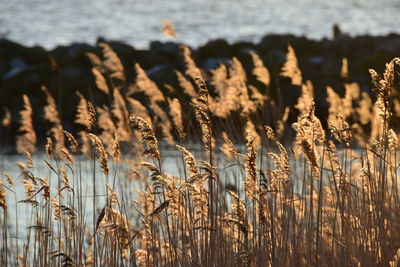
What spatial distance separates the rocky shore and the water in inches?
301

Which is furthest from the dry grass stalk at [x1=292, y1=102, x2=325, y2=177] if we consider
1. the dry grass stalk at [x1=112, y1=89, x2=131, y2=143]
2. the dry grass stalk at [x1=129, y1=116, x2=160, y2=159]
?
the dry grass stalk at [x1=112, y1=89, x2=131, y2=143]

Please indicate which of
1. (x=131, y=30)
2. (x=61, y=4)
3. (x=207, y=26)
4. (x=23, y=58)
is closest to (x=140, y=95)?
(x=23, y=58)

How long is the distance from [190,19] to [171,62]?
2060cm

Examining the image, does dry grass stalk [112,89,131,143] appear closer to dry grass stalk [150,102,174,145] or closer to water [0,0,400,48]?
dry grass stalk [150,102,174,145]

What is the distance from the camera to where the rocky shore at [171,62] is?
16500 mm

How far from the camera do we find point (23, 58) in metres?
19.5

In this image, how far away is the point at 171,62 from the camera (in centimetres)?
1898

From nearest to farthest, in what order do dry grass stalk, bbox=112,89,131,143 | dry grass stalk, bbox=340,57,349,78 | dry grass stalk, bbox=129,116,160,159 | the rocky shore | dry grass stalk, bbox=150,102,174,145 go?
1. dry grass stalk, bbox=129,116,160,159
2. dry grass stalk, bbox=340,57,349,78
3. dry grass stalk, bbox=150,102,174,145
4. dry grass stalk, bbox=112,89,131,143
5. the rocky shore

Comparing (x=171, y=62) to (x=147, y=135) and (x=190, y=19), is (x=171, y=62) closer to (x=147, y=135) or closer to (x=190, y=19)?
(x=147, y=135)

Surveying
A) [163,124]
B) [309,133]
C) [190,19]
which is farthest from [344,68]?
[190,19]

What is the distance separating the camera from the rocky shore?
650 inches

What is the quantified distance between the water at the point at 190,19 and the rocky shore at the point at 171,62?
7.63m

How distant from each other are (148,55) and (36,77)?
106 inches

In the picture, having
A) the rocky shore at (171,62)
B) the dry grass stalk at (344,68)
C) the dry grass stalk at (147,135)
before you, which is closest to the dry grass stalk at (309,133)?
the dry grass stalk at (147,135)
